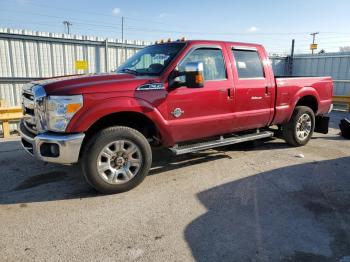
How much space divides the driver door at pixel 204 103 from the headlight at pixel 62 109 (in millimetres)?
1247

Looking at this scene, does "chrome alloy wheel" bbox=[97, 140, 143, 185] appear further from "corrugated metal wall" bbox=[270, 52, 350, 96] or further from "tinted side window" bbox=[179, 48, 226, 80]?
"corrugated metal wall" bbox=[270, 52, 350, 96]

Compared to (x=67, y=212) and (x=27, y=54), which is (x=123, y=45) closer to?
(x=27, y=54)

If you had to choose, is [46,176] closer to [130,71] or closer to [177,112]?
[130,71]

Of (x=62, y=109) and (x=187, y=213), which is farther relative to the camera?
(x=62, y=109)

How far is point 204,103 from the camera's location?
4738mm

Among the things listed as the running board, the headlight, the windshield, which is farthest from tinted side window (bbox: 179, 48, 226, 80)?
the headlight

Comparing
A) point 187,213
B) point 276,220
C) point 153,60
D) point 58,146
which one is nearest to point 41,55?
point 153,60

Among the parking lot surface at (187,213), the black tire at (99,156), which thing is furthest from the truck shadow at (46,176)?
the black tire at (99,156)

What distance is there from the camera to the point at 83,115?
377cm

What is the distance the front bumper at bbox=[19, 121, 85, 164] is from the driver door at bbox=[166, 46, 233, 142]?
133 centimetres

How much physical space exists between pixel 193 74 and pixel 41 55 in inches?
289

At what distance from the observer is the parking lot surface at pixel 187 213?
2830 mm

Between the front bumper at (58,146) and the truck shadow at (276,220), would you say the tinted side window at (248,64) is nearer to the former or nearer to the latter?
the truck shadow at (276,220)

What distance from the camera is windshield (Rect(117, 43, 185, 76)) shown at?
15.0ft
